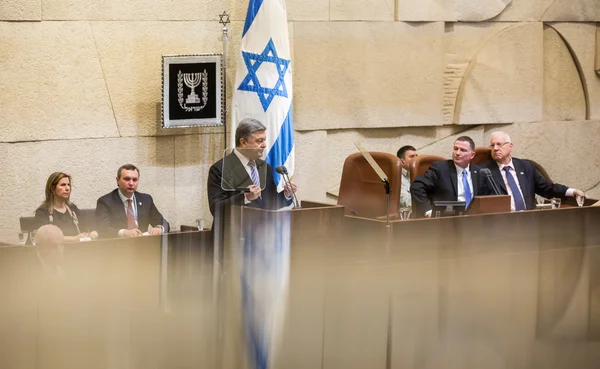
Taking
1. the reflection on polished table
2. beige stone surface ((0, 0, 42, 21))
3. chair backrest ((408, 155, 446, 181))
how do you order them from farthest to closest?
chair backrest ((408, 155, 446, 181)) < beige stone surface ((0, 0, 42, 21)) < the reflection on polished table

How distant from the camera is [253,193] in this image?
5719mm

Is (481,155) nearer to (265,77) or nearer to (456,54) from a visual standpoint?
(265,77)

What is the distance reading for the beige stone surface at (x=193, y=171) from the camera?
8.48 meters

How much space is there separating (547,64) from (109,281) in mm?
5859

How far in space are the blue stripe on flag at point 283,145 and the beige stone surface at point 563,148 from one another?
2.41m

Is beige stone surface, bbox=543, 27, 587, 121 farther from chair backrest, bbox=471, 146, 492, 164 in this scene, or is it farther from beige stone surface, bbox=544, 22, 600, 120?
chair backrest, bbox=471, 146, 492, 164

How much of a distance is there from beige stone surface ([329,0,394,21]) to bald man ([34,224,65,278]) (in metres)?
4.36

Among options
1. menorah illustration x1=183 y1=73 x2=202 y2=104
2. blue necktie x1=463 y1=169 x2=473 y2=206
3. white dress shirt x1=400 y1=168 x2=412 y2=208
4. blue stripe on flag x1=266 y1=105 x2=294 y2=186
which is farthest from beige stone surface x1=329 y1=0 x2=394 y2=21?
blue necktie x1=463 y1=169 x2=473 y2=206

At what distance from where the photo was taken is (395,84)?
936 cm

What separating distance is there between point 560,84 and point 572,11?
0.72 m

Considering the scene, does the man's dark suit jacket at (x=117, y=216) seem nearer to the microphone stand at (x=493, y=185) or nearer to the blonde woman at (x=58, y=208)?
the blonde woman at (x=58, y=208)

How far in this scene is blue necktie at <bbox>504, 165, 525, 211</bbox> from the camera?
7703mm

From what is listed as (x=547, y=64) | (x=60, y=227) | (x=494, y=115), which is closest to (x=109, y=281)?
(x=60, y=227)

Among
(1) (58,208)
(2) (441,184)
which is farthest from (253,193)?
→ (2) (441,184)
